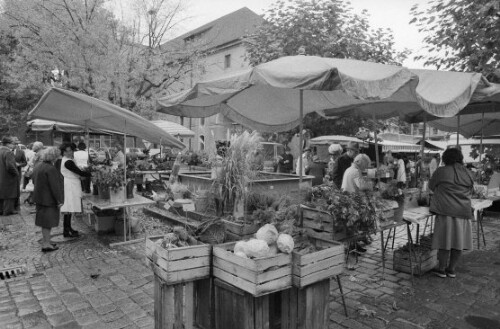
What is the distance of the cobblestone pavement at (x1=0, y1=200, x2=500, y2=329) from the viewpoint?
12.3 ft

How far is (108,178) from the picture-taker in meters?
6.42

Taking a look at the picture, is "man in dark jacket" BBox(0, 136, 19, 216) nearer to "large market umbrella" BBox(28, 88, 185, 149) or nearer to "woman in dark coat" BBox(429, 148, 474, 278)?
"large market umbrella" BBox(28, 88, 185, 149)

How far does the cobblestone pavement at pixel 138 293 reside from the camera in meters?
3.76

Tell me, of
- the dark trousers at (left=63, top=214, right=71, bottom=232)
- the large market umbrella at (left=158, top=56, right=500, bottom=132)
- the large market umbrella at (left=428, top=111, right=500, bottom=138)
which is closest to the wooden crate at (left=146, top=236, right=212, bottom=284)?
the large market umbrella at (left=158, top=56, right=500, bottom=132)

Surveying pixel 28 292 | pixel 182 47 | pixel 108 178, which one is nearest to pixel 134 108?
pixel 182 47

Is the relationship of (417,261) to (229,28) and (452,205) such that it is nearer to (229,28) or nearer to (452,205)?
(452,205)

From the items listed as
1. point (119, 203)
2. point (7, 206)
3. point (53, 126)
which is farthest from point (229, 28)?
point (119, 203)

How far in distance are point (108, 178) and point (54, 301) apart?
2.60 metres

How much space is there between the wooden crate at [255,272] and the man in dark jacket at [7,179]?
25.7 feet

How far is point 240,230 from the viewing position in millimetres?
3264

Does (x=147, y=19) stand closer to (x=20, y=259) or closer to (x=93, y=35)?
(x=93, y=35)

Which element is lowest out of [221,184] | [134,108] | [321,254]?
[321,254]

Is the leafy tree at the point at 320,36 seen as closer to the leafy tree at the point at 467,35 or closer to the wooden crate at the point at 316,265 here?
the leafy tree at the point at 467,35

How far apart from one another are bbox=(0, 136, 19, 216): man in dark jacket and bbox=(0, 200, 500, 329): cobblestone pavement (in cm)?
297
